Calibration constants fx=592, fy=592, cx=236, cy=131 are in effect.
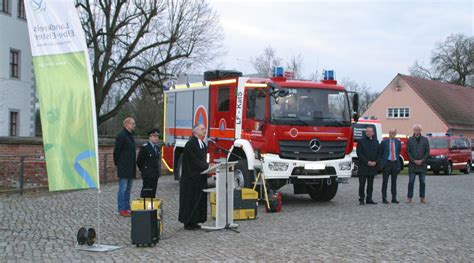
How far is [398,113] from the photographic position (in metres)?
53.6

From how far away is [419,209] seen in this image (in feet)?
44.2

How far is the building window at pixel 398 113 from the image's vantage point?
2071 inches

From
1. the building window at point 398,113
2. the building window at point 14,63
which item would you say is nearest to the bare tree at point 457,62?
the building window at point 398,113

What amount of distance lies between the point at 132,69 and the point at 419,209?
29.1 metres

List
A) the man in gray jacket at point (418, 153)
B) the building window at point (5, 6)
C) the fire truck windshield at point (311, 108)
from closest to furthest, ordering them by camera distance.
Answer: the fire truck windshield at point (311, 108), the man in gray jacket at point (418, 153), the building window at point (5, 6)

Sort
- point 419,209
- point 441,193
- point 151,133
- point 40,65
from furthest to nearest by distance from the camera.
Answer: point 441,193, point 419,209, point 151,133, point 40,65

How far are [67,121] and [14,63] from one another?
→ 27662mm

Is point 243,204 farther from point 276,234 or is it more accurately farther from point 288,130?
point 288,130

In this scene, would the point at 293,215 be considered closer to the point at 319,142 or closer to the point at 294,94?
the point at 319,142

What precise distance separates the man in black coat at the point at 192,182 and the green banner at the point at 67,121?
2.19 meters

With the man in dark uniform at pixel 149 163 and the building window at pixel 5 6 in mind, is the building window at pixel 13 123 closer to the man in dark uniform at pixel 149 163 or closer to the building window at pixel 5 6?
the building window at pixel 5 6

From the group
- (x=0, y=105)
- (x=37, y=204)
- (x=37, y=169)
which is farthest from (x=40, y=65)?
(x=0, y=105)

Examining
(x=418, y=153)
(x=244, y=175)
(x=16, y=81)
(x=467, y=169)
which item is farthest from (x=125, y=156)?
(x=467, y=169)

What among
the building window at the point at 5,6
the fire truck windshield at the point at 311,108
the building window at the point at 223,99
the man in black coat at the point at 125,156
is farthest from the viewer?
the building window at the point at 5,6
